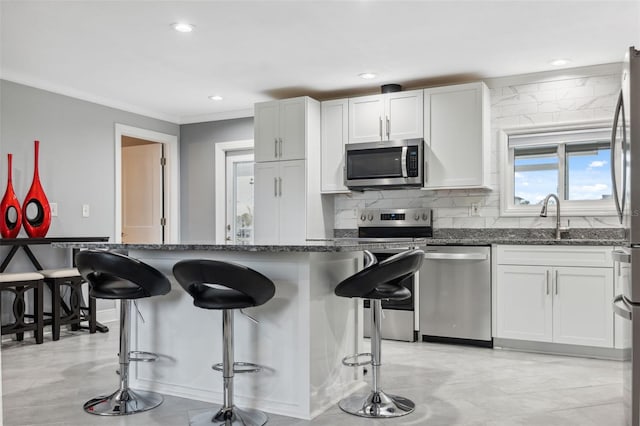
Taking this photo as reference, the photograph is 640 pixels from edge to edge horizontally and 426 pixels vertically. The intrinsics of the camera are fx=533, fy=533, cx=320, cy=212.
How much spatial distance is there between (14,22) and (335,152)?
2831 millimetres

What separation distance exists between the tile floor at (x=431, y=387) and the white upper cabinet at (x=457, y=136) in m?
1.46

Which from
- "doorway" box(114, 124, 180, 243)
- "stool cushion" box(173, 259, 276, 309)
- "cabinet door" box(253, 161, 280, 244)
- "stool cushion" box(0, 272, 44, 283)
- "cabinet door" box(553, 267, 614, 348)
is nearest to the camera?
"stool cushion" box(173, 259, 276, 309)

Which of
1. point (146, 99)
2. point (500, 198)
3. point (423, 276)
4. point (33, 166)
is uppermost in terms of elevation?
point (146, 99)

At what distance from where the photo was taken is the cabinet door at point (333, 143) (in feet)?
A: 17.0

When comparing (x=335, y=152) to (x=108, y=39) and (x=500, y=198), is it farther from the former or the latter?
(x=108, y=39)

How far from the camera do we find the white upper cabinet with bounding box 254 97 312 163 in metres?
5.11

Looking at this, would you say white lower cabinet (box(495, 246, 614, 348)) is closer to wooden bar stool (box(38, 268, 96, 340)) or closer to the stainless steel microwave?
the stainless steel microwave

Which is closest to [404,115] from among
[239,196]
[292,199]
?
[292,199]

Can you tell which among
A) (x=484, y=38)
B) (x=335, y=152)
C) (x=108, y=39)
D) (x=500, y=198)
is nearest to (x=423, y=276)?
(x=500, y=198)

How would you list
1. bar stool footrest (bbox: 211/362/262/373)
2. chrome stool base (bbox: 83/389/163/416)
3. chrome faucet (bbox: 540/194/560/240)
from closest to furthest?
bar stool footrest (bbox: 211/362/262/373)
chrome stool base (bbox: 83/389/163/416)
chrome faucet (bbox: 540/194/560/240)

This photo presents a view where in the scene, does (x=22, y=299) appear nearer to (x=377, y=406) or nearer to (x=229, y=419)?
(x=229, y=419)

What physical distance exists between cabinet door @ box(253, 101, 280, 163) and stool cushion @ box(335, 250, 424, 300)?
9.38 feet

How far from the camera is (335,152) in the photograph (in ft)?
17.1

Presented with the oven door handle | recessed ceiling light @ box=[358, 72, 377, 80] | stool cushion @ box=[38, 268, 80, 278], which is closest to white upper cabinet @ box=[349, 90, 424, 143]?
recessed ceiling light @ box=[358, 72, 377, 80]
